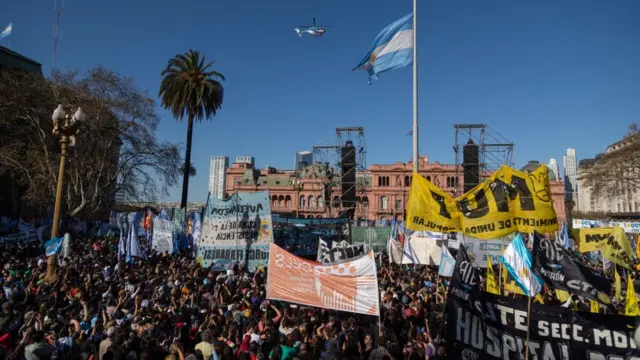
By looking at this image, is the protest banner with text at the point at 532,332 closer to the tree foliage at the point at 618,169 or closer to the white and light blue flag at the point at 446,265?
the white and light blue flag at the point at 446,265

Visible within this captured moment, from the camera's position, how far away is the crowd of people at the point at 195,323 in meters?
5.92

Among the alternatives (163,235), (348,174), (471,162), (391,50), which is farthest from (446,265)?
(348,174)

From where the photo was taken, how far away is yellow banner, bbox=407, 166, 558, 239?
7133mm

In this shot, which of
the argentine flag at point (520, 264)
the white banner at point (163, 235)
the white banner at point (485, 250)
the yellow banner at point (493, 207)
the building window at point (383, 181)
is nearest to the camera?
the yellow banner at point (493, 207)

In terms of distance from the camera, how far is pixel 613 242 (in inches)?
540

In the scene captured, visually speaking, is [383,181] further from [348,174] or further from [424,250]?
[424,250]

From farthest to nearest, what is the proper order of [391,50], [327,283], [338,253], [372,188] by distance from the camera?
[372,188]
[391,50]
[338,253]
[327,283]

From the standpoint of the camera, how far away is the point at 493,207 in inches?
294

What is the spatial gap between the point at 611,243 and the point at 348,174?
755 inches

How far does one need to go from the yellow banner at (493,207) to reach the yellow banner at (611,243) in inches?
336

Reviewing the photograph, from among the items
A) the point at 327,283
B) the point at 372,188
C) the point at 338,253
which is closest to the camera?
the point at 327,283

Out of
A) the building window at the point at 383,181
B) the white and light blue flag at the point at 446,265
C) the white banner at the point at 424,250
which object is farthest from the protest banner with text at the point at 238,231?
the building window at the point at 383,181

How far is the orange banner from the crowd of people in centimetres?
45

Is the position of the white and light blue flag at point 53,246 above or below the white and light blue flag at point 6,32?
below
